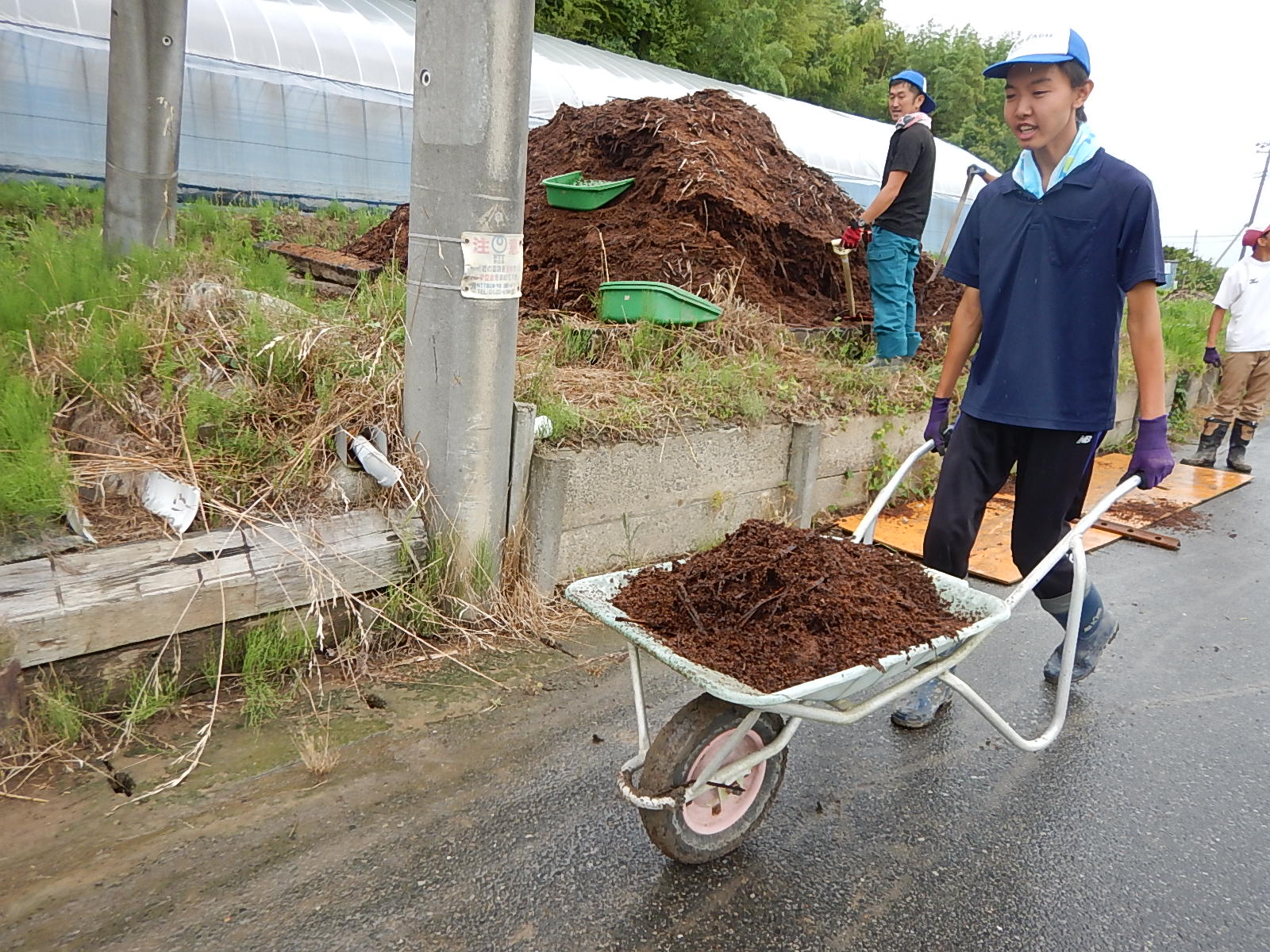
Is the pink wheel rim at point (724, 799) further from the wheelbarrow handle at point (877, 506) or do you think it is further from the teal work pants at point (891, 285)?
the teal work pants at point (891, 285)

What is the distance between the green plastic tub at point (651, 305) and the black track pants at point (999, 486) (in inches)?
88.8

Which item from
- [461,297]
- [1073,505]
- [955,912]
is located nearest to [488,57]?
[461,297]

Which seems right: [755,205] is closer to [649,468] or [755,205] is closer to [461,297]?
[649,468]

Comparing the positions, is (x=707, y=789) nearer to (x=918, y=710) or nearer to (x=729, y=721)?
(x=729, y=721)

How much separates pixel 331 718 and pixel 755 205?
5081mm

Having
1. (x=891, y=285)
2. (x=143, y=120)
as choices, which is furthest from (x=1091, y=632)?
(x=143, y=120)

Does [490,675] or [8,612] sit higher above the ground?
[8,612]

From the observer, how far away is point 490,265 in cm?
353

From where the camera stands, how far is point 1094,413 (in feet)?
9.87

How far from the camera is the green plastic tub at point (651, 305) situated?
16.8ft

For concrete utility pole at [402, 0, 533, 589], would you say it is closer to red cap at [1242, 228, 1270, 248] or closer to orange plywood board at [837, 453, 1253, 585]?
orange plywood board at [837, 453, 1253, 585]

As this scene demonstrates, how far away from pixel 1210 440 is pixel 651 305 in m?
5.95

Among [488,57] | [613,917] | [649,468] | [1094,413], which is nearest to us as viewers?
[613,917]

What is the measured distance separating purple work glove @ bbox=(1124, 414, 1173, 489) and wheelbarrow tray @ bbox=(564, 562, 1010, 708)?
2.41 ft
